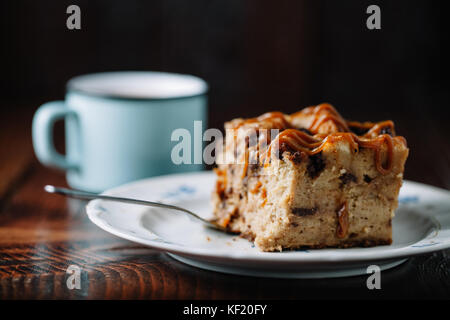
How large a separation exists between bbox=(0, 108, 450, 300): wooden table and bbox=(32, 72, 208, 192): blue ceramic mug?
24 centimetres

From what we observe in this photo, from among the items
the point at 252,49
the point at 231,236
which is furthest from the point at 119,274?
the point at 252,49

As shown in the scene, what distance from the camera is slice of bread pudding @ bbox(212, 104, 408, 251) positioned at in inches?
58.2

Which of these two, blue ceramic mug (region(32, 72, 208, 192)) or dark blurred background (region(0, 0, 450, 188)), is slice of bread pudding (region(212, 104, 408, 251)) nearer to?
blue ceramic mug (region(32, 72, 208, 192))

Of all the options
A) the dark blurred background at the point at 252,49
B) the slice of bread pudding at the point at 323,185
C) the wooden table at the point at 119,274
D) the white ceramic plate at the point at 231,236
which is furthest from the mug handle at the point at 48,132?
the dark blurred background at the point at 252,49

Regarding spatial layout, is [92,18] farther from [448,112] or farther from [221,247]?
[221,247]

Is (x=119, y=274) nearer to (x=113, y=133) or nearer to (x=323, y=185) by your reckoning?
(x=323, y=185)

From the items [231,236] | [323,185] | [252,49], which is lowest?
[231,236]

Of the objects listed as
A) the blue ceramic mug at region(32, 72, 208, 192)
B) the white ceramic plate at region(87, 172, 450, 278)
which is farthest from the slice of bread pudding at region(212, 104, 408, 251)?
the blue ceramic mug at region(32, 72, 208, 192)

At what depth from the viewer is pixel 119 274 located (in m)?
1.38

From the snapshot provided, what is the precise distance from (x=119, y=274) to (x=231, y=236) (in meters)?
0.40

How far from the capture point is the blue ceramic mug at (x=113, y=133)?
200 cm

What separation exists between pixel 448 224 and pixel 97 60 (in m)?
2.65

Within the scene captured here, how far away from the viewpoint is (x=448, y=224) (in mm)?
1592

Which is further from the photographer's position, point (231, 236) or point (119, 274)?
point (231, 236)
